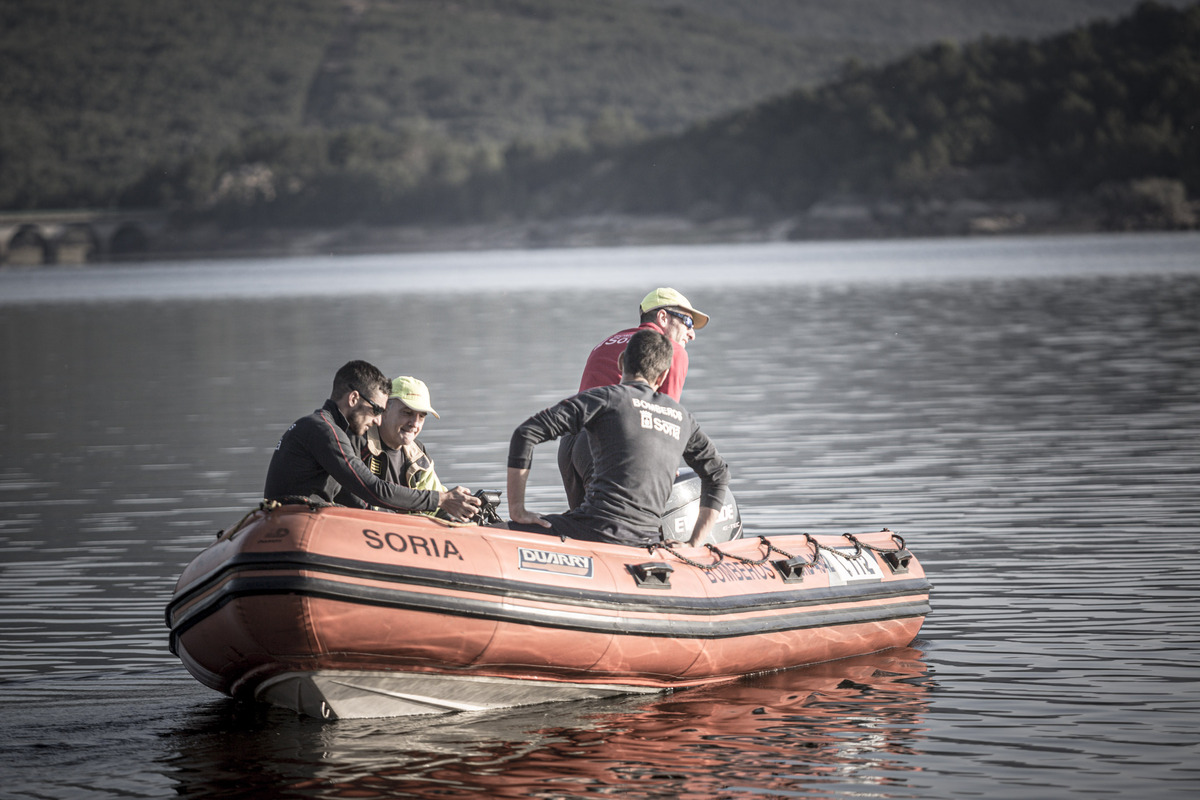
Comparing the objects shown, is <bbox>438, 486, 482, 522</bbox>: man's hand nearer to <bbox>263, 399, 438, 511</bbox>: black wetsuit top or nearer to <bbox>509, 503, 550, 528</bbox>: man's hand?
<bbox>263, 399, 438, 511</bbox>: black wetsuit top

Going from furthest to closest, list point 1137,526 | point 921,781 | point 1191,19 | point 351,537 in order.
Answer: point 1191,19
point 1137,526
point 351,537
point 921,781

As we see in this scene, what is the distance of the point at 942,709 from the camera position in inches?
299

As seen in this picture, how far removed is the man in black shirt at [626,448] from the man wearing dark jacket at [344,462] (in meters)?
0.48

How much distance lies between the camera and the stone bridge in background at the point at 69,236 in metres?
136

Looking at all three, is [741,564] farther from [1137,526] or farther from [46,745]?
[1137,526]

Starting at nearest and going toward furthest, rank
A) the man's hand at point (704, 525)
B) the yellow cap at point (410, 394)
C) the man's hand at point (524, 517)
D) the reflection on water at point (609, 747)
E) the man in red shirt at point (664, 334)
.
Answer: the reflection on water at point (609, 747) < the man's hand at point (524, 517) < the yellow cap at point (410, 394) < the man's hand at point (704, 525) < the man in red shirt at point (664, 334)

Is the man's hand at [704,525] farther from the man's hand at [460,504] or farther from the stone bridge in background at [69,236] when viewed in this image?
the stone bridge in background at [69,236]

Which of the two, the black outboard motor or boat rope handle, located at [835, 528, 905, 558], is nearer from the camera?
the black outboard motor

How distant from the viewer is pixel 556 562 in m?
7.61

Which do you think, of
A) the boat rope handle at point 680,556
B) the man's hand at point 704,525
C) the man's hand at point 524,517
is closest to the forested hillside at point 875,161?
the man's hand at point 704,525

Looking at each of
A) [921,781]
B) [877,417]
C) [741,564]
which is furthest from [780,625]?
[877,417]

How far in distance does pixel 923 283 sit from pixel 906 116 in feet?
264

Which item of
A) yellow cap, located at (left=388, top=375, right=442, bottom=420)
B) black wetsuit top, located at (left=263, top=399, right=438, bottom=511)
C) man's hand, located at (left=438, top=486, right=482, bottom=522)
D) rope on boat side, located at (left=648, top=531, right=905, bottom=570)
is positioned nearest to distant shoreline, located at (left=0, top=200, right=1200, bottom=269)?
rope on boat side, located at (left=648, top=531, right=905, bottom=570)

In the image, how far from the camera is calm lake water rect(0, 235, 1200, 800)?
271 inches
